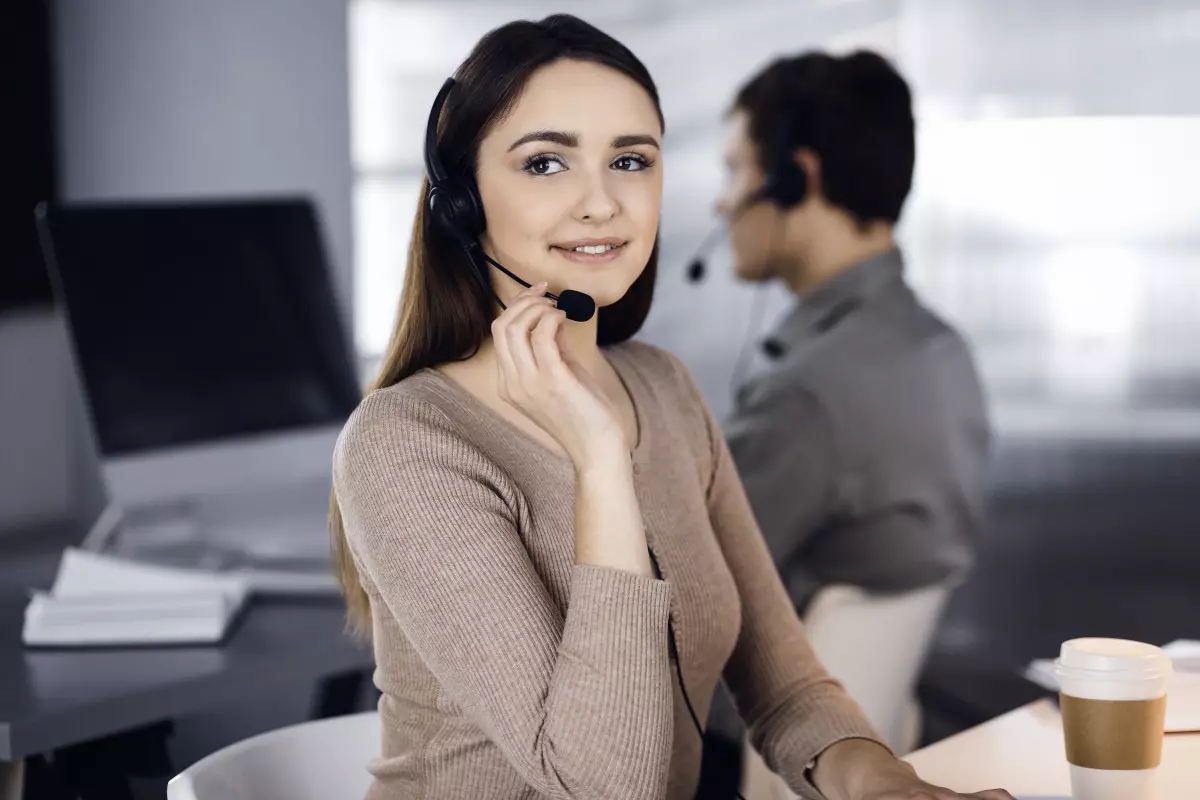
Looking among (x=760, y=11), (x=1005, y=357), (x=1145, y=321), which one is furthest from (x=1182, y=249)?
(x=760, y=11)

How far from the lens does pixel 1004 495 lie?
326cm

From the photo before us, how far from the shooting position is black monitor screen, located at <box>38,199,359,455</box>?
6.03 ft

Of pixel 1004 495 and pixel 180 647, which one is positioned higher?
pixel 180 647

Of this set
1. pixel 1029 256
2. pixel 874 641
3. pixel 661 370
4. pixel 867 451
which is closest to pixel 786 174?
pixel 867 451

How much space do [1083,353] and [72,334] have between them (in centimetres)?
224

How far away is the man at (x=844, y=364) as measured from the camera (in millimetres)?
1916

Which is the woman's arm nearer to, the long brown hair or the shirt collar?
the long brown hair

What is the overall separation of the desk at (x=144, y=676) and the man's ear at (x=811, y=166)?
0.99 m

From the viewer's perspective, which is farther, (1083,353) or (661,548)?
(1083,353)

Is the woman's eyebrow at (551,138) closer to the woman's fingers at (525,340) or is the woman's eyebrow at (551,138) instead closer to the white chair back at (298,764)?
the woman's fingers at (525,340)

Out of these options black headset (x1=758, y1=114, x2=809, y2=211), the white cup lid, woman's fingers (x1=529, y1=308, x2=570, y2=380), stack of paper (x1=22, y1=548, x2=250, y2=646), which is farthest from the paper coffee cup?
black headset (x1=758, y1=114, x2=809, y2=211)

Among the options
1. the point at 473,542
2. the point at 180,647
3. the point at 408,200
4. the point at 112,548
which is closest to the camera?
the point at 473,542

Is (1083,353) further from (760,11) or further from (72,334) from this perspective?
(72,334)

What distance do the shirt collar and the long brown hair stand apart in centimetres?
92
